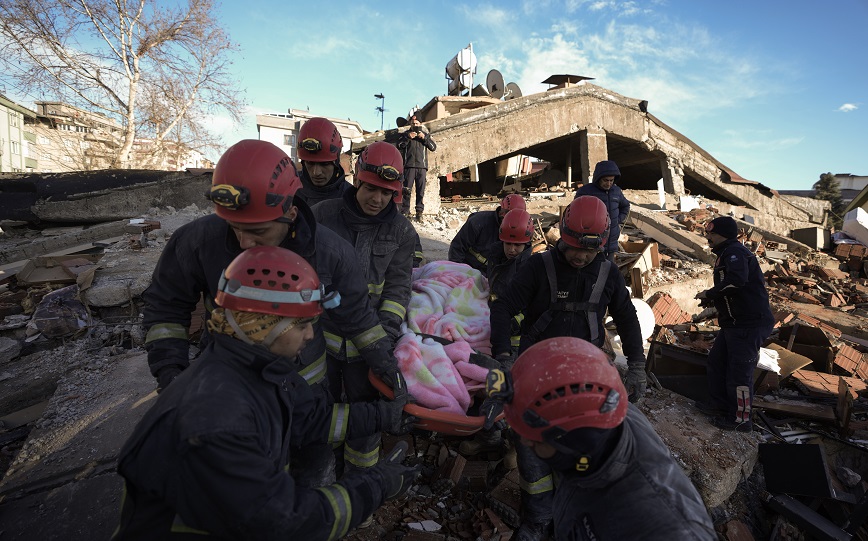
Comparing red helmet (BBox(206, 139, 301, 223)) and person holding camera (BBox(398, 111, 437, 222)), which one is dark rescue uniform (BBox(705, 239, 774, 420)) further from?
person holding camera (BBox(398, 111, 437, 222))

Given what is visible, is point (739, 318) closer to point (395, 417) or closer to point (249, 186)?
point (395, 417)

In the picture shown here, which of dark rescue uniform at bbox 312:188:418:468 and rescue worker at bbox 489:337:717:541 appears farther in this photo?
dark rescue uniform at bbox 312:188:418:468

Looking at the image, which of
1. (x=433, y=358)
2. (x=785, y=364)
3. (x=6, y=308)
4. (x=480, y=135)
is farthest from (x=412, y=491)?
(x=480, y=135)

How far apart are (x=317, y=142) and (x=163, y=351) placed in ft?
6.94

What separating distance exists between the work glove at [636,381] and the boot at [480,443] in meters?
1.07

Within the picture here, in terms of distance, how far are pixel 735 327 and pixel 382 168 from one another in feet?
11.9

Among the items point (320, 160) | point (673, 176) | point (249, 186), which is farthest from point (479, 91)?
point (249, 186)

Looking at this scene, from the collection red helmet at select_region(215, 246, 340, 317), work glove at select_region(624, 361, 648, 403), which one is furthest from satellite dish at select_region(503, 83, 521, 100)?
red helmet at select_region(215, 246, 340, 317)

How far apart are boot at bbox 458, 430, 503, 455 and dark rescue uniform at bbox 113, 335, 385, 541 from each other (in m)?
2.07

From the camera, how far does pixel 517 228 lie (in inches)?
147

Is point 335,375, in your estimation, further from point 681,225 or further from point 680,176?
point 680,176

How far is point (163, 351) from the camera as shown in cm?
204

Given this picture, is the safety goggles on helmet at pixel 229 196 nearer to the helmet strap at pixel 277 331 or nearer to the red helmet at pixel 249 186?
the red helmet at pixel 249 186

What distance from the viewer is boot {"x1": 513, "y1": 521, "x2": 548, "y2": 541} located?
8.72 feet
